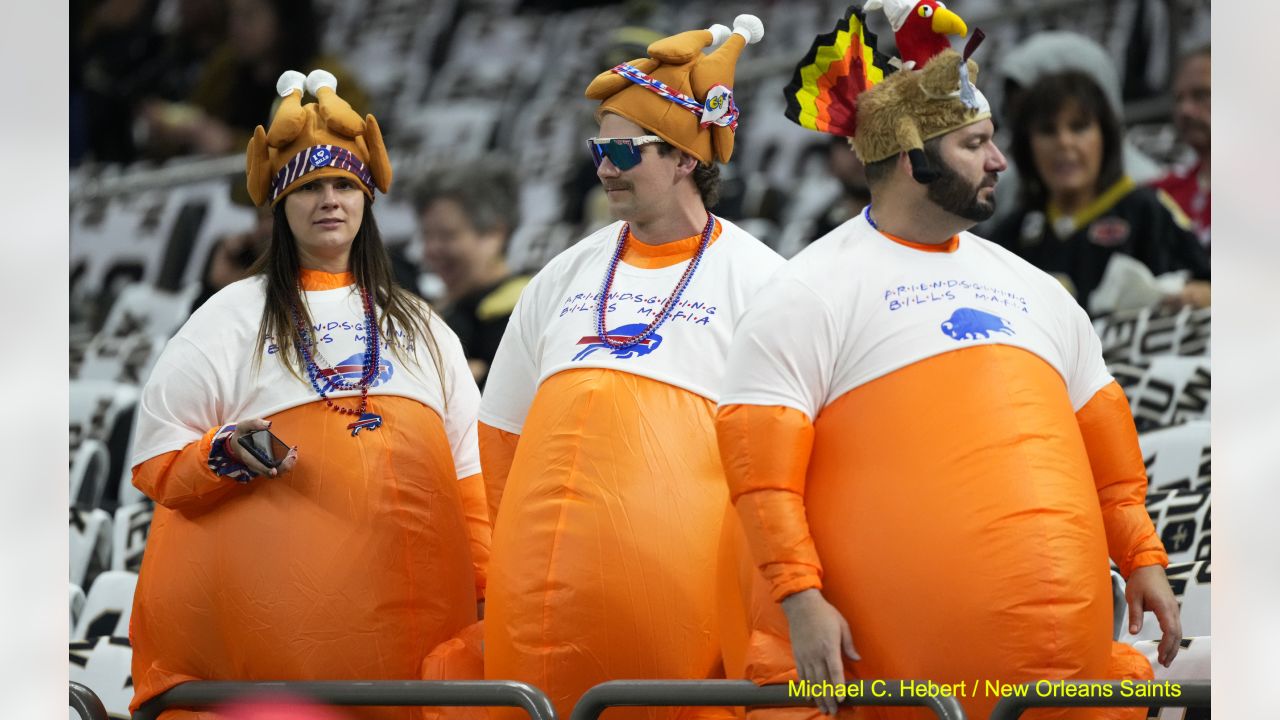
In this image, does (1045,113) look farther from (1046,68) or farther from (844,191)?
(844,191)

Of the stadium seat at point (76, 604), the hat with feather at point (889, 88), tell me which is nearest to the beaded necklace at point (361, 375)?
the hat with feather at point (889, 88)

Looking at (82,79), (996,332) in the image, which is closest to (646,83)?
(996,332)

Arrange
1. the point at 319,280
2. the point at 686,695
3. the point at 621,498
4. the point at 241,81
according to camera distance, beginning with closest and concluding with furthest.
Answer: the point at 686,695 < the point at 621,498 < the point at 319,280 < the point at 241,81

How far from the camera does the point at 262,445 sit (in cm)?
301

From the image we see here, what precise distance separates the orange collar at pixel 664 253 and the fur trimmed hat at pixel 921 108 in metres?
0.47

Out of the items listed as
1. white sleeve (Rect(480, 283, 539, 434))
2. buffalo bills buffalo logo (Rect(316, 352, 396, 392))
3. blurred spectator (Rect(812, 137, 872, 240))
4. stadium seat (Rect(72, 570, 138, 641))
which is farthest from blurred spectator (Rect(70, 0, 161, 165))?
white sleeve (Rect(480, 283, 539, 434))

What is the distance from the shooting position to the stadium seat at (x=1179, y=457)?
3.96 metres

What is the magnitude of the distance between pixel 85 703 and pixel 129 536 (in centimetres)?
195

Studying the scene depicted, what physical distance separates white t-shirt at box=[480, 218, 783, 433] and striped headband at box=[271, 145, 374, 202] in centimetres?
41

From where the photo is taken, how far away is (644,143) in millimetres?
3033

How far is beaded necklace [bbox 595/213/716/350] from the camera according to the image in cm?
294

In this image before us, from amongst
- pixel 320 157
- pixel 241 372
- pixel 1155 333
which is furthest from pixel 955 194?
pixel 1155 333

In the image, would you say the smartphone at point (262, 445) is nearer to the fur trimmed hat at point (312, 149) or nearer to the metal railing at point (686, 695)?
the fur trimmed hat at point (312, 149)
